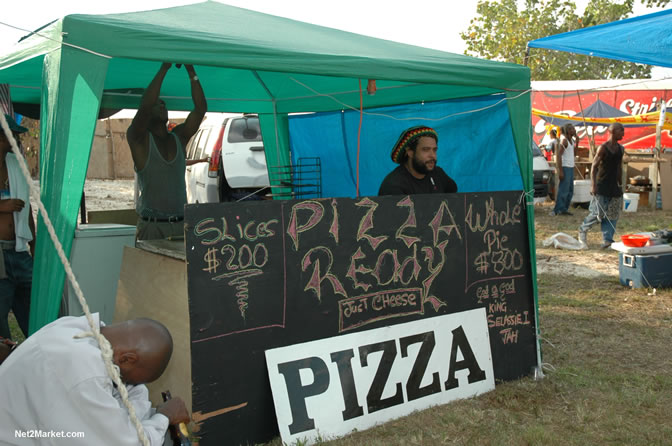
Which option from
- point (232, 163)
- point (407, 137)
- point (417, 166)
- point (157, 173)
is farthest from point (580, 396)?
point (232, 163)

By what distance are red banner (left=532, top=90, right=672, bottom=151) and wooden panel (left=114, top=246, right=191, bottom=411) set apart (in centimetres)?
1708

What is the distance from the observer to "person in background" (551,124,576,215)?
12789 millimetres

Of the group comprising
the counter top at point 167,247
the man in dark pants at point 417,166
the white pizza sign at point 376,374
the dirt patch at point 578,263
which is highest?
the man in dark pants at point 417,166

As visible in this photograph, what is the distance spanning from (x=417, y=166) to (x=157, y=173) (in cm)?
214

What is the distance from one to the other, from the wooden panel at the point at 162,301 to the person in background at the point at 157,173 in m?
1.11

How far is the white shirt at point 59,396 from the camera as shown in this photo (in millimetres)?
1777

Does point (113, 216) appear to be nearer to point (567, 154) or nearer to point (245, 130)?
point (245, 130)

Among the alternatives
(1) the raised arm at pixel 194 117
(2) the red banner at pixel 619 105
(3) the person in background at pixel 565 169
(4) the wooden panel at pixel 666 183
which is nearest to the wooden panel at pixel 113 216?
(1) the raised arm at pixel 194 117

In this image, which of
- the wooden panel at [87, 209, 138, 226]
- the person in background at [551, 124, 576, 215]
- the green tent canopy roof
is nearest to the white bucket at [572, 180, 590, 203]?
the person in background at [551, 124, 576, 215]

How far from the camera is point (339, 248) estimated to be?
11.7ft

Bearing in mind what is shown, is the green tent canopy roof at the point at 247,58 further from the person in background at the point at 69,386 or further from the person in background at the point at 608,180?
the person in background at the point at 608,180

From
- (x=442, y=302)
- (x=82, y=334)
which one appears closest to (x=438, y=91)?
(x=442, y=302)

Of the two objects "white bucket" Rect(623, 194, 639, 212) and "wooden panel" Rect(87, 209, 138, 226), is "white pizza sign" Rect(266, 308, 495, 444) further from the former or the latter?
"white bucket" Rect(623, 194, 639, 212)

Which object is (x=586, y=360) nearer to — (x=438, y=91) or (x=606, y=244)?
(x=438, y=91)
